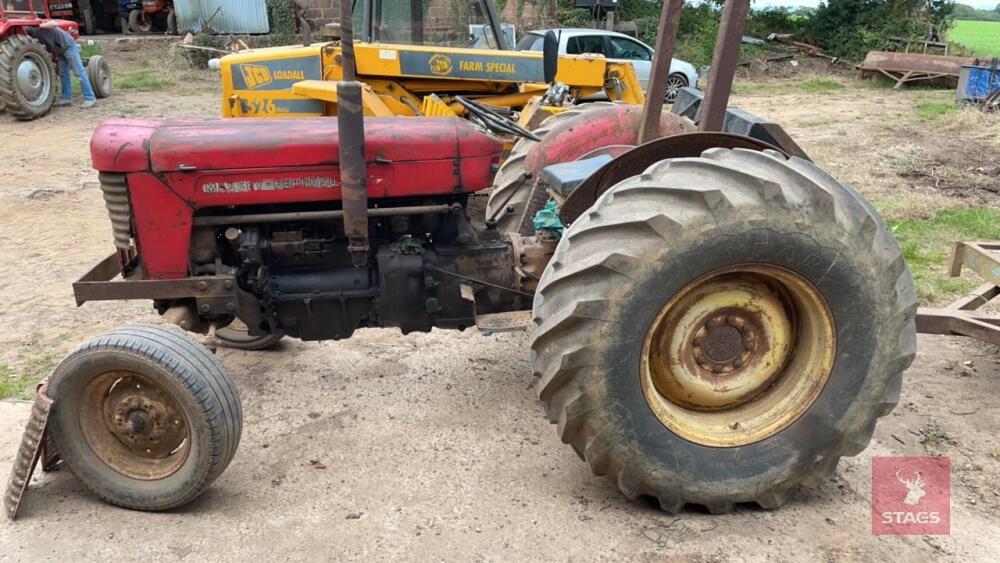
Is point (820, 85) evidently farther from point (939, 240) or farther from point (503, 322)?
point (503, 322)

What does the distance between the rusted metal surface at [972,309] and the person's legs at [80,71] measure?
42.1 feet

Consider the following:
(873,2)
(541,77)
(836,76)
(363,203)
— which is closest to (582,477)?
(363,203)

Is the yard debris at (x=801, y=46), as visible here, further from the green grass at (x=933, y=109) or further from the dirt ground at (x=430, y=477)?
the dirt ground at (x=430, y=477)

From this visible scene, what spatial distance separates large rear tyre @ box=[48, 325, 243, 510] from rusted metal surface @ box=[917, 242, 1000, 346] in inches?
123

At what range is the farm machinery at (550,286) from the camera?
2586 mm

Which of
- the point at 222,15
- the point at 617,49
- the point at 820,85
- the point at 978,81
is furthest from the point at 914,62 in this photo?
the point at 222,15

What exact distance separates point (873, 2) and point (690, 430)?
23.0 m

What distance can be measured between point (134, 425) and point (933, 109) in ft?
49.4

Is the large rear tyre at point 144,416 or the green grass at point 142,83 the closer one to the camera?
the large rear tyre at point 144,416

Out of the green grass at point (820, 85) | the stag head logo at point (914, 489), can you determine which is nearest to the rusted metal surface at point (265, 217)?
the stag head logo at point (914, 489)

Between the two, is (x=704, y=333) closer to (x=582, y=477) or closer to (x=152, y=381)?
(x=582, y=477)

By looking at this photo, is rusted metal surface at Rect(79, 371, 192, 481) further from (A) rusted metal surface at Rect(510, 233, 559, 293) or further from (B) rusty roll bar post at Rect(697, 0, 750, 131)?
(B) rusty roll bar post at Rect(697, 0, 750, 131)

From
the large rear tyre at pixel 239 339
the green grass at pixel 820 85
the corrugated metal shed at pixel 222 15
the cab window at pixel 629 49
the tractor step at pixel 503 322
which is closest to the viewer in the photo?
the tractor step at pixel 503 322

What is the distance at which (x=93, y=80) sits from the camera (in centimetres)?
1331
